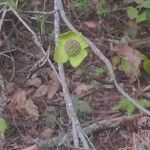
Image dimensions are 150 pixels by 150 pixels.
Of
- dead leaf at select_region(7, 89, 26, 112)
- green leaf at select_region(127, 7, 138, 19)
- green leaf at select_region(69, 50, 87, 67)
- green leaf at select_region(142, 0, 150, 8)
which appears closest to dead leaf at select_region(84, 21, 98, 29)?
green leaf at select_region(127, 7, 138, 19)

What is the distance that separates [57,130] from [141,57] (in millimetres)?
642

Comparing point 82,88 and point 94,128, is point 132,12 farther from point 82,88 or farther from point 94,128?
point 94,128

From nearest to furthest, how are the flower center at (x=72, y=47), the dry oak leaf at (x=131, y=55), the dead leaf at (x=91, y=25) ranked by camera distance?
the flower center at (x=72, y=47), the dry oak leaf at (x=131, y=55), the dead leaf at (x=91, y=25)

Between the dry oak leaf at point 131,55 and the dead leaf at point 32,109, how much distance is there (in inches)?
21.4

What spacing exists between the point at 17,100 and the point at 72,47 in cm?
67

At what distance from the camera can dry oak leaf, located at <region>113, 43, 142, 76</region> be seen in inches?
96.1

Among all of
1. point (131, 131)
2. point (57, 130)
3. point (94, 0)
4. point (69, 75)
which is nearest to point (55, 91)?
point (69, 75)

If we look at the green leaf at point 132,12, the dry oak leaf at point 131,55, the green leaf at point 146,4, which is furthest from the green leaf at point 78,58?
the green leaf at point 132,12

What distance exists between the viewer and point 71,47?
1.85m

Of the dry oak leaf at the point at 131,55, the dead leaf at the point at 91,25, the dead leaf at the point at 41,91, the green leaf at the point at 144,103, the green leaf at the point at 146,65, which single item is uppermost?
the dead leaf at the point at 91,25

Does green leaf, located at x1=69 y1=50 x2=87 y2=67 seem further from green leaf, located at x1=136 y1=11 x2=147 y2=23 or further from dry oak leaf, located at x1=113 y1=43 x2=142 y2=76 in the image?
green leaf, located at x1=136 y1=11 x2=147 y2=23

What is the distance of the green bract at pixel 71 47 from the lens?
1877mm

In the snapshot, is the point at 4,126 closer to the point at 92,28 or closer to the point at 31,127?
the point at 31,127

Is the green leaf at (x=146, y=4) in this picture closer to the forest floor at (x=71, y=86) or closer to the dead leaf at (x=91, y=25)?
the forest floor at (x=71, y=86)
